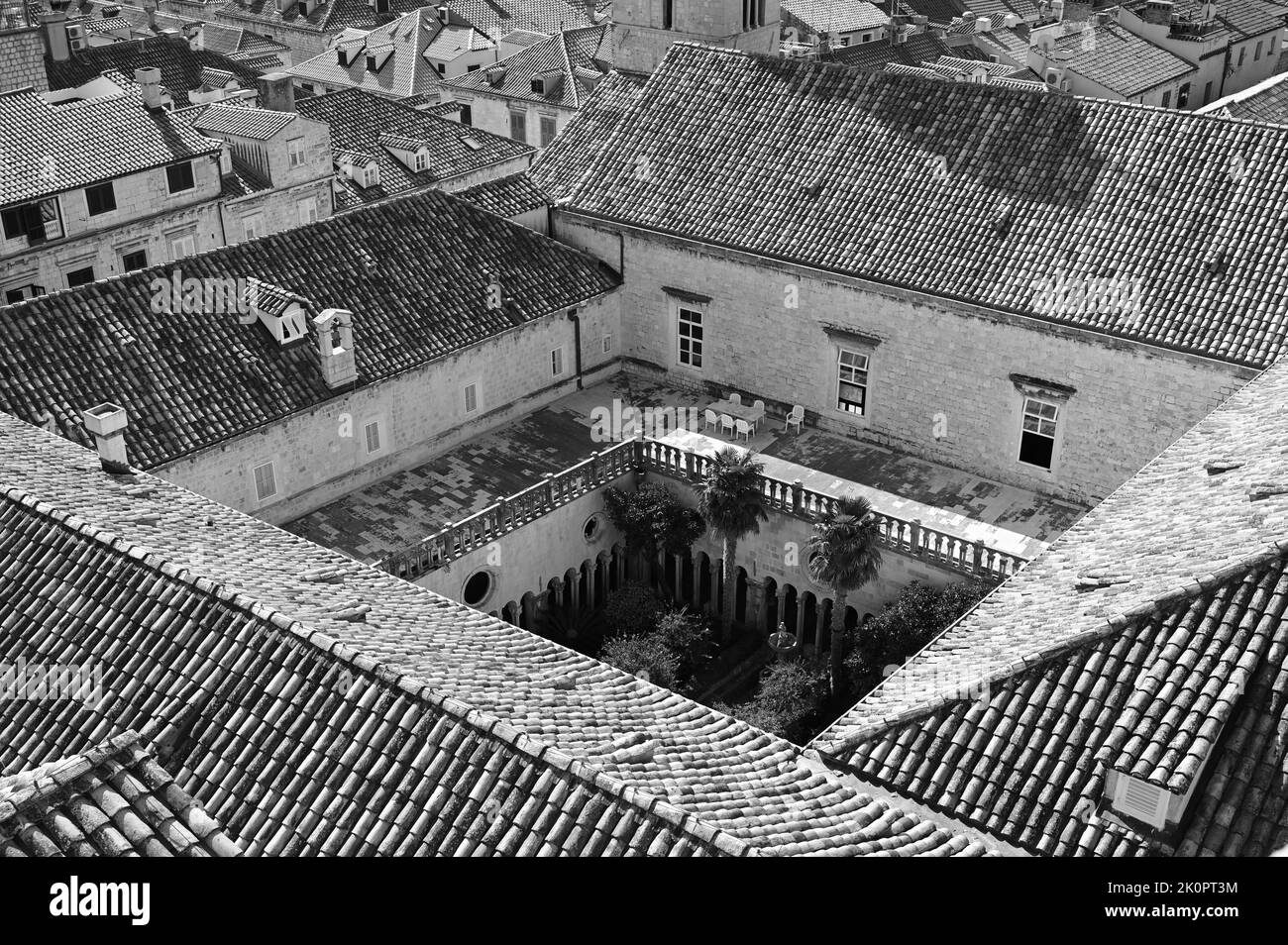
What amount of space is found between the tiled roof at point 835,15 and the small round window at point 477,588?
5848 cm

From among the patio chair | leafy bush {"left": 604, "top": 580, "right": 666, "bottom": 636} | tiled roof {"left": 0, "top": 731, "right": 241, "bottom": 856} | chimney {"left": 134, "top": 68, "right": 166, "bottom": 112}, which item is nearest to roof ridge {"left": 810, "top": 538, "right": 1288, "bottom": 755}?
tiled roof {"left": 0, "top": 731, "right": 241, "bottom": 856}

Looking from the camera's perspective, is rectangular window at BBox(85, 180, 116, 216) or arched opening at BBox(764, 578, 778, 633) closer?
arched opening at BBox(764, 578, 778, 633)

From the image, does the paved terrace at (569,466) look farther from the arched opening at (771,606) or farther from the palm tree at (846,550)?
the palm tree at (846,550)

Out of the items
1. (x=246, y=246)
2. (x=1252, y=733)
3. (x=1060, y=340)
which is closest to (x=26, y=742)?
(x=1252, y=733)

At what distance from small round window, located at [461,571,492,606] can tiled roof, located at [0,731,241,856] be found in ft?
62.3

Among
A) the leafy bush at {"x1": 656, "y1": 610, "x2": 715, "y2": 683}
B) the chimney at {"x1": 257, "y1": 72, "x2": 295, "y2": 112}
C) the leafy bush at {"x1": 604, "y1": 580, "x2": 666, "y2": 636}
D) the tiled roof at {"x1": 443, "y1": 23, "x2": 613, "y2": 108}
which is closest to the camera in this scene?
the leafy bush at {"x1": 656, "y1": 610, "x2": 715, "y2": 683}

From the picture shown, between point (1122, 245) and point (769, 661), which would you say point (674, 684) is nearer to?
point (769, 661)

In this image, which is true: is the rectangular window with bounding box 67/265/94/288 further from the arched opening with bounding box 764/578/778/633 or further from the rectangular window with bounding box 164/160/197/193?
the arched opening with bounding box 764/578/778/633

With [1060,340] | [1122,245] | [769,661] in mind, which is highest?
[1122,245]

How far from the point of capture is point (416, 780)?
16969mm

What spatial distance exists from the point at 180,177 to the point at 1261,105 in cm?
4005

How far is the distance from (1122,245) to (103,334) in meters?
25.2

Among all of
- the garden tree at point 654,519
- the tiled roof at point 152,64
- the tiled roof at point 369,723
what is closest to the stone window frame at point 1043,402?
the garden tree at point 654,519

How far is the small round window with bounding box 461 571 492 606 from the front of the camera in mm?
34375
